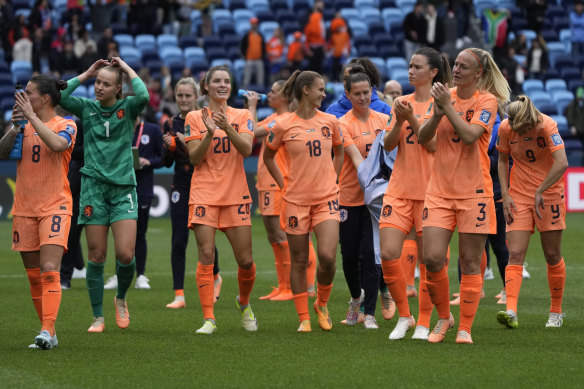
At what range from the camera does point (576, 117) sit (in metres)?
26.2

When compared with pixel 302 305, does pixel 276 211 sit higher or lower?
higher

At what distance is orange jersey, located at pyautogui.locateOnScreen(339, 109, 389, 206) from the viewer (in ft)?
30.4

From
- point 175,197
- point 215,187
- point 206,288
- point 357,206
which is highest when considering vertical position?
point 215,187

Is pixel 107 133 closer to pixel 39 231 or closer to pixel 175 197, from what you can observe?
pixel 39 231

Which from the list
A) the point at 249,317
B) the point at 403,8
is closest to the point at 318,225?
the point at 249,317

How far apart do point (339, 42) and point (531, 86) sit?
19.2ft

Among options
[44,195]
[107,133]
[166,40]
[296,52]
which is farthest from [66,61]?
[44,195]

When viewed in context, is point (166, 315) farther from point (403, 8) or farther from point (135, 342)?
point (403, 8)

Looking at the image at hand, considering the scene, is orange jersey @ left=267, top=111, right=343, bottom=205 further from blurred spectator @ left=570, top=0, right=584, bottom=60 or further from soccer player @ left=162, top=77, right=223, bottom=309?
blurred spectator @ left=570, top=0, right=584, bottom=60

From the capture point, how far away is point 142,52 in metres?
26.7

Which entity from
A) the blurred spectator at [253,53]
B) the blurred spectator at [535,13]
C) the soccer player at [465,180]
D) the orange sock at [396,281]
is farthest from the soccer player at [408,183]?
the blurred spectator at [535,13]

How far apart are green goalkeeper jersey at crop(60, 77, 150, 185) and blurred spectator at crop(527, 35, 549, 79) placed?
22.0 meters

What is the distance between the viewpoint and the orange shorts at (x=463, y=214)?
7.59 metres

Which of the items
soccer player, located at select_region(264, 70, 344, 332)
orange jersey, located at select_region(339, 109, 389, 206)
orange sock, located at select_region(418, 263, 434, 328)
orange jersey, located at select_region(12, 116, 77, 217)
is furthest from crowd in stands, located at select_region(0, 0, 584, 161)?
orange sock, located at select_region(418, 263, 434, 328)
